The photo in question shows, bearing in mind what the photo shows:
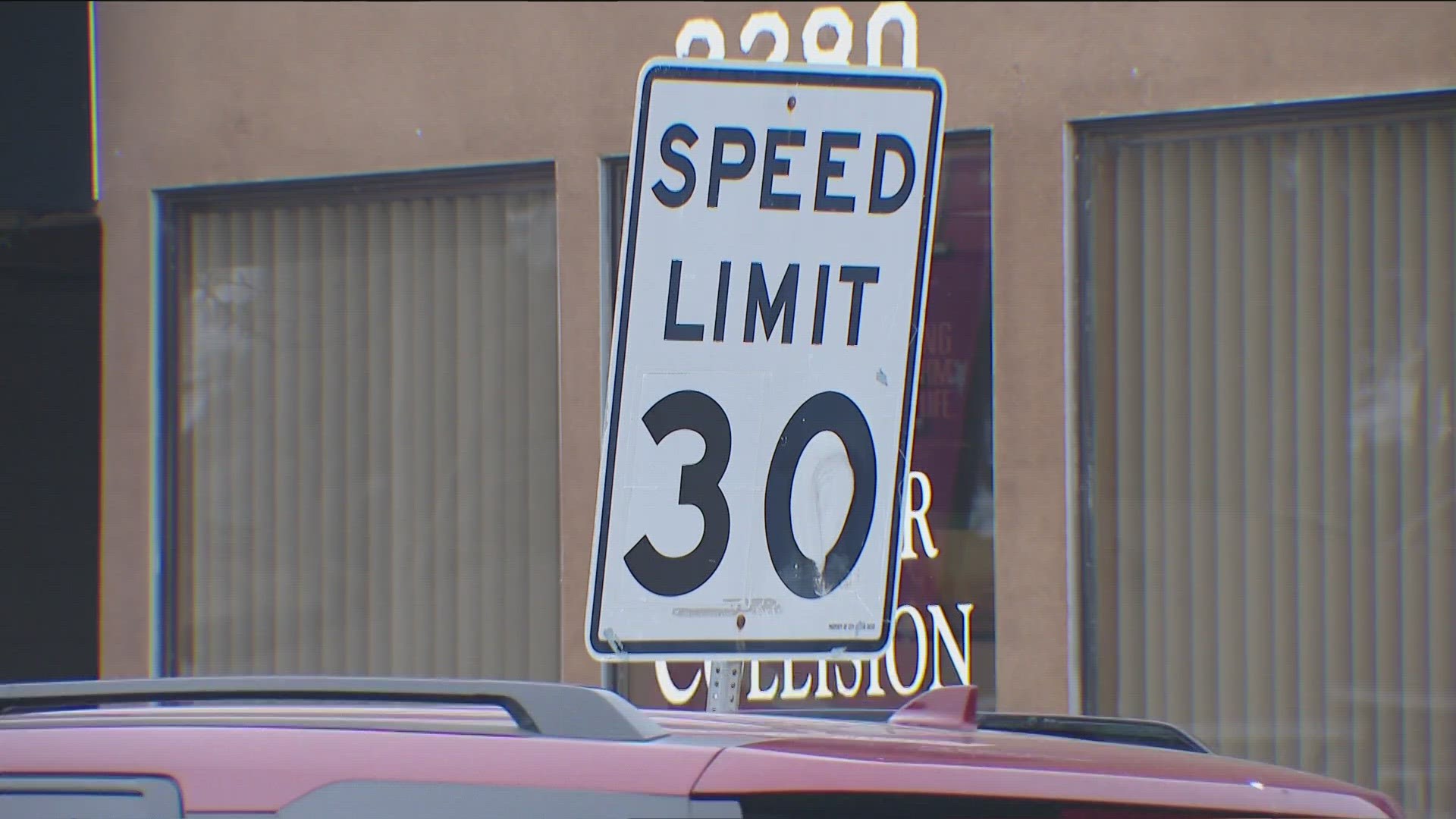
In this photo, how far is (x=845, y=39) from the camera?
20.5 feet

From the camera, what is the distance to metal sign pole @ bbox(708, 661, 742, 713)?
11.0 ft

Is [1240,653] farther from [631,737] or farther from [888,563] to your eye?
[631,737]

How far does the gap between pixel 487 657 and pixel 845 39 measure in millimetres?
2874

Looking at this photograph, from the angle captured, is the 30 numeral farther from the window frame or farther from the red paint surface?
the window frame

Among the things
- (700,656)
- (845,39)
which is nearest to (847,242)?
(700,656)

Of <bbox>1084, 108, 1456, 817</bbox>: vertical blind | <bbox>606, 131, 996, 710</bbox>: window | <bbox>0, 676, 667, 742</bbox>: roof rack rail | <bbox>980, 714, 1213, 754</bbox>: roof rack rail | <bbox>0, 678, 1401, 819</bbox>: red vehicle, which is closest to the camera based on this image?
<bbox>0, 678, 1401, 819</bbox>: red vehicle

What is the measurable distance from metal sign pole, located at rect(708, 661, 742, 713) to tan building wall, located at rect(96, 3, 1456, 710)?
279 cm

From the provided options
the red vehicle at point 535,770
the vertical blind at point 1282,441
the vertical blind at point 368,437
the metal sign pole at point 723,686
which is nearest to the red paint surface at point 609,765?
the red vehicle at point 535,770

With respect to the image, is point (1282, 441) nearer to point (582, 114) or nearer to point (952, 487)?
point (952, 487)

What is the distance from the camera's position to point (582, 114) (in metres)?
6.56

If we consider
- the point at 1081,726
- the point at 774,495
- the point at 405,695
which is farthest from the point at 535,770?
the point at 774,495

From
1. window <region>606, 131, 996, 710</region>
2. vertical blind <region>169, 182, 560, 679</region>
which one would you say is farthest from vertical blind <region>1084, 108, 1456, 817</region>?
vertical blind <region>169, 182, 560, 679</region>

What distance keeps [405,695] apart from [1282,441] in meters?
4.27

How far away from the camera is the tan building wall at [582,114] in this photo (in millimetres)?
5793
